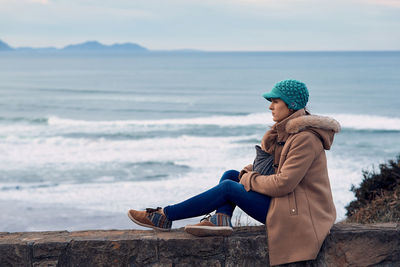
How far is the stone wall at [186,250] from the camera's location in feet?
10.7

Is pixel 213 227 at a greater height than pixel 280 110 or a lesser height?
lesser

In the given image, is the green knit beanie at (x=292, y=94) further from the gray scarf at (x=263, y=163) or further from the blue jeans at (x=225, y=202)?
the blue jeans at (x=225, y=202)

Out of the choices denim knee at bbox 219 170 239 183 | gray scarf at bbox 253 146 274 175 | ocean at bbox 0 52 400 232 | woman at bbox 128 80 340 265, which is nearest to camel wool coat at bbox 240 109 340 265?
woman at bbox 128 80 340 265

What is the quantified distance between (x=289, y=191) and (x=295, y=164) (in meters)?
0.18

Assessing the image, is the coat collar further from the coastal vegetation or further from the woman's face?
the coastal vegetation

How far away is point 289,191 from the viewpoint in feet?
10.4

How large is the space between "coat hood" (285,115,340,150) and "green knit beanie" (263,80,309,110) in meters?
0.16

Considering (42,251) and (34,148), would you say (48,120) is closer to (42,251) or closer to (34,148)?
(34,148)

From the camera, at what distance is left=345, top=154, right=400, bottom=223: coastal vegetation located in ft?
19.0

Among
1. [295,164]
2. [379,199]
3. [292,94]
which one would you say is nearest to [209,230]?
[295,164]

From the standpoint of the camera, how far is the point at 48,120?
2719 centimetres

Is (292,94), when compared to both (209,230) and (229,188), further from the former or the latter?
(209,230)

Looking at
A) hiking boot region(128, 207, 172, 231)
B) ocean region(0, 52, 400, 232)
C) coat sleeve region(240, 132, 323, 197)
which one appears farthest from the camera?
ocean region(0, 52, 400, 232)

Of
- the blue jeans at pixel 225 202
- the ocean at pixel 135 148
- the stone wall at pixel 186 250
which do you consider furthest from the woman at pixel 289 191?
the ocean at pixel 135 148
